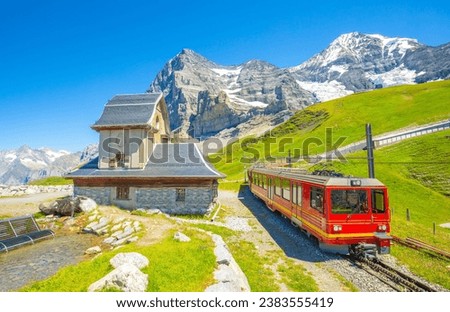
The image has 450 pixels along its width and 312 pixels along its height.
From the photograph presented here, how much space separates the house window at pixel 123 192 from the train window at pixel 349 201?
18.9 meters

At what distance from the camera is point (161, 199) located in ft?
82.2

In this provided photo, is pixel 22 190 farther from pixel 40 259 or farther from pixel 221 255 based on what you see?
pixel 221 255

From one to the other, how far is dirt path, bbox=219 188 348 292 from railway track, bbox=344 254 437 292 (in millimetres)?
1710

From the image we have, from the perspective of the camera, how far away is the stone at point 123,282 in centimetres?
804

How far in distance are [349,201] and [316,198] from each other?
1.60 metres

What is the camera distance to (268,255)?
47.6 feet

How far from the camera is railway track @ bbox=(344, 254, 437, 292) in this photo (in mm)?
10413

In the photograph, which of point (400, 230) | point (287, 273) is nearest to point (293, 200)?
point (287, 273)

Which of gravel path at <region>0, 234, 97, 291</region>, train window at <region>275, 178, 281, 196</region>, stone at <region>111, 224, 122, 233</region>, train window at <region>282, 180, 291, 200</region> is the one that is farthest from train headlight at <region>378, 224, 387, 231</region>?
stone at <region>111, 224, 122, 233</region>

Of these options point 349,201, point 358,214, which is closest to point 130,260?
point 349,201

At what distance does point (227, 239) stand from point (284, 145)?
68.3 metres

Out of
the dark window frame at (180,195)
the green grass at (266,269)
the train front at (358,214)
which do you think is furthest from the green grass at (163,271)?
the dark window frame at (180,195)

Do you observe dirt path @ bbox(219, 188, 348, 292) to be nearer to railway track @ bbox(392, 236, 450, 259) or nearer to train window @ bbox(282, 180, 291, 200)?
train window @ bbox(282, 180, 291, 200)

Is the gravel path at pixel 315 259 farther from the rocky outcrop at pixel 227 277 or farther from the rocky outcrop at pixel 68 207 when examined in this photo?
the rocky outcrop at pixel 68 207
